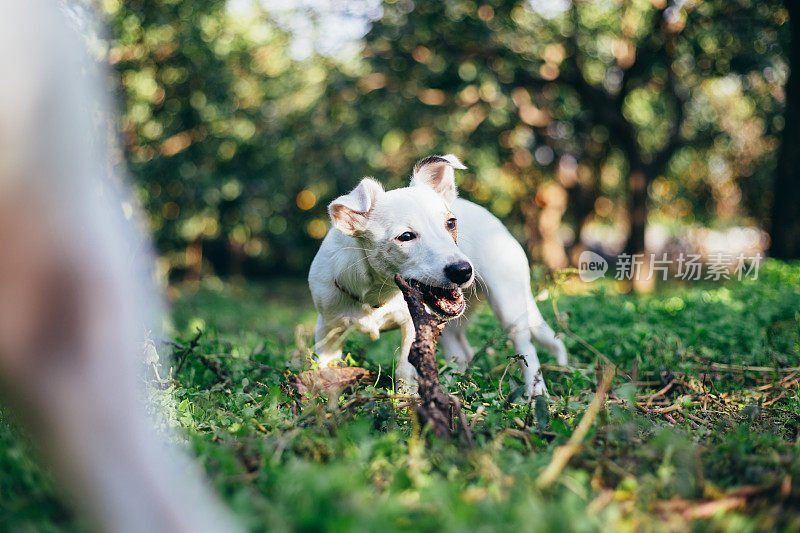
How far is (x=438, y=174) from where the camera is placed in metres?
3.76

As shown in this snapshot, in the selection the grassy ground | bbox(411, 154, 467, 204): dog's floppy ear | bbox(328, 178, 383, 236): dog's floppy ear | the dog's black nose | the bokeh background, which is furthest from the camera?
the bokeh background

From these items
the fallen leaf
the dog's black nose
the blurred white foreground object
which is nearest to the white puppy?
the dog's black nose

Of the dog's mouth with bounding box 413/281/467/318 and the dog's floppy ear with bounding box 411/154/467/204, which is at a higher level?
the dog's floppy ear with bounding box 411/154/467/204

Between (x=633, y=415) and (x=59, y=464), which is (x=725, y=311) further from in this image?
(x=59, y=464)

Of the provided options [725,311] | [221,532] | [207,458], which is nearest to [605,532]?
[221,532]

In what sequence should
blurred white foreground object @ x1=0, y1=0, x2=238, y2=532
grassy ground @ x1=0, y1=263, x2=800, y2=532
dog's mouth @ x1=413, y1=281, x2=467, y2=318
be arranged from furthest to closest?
dog's mouth @ x1=413, y1=281, x2=467, y2=318 → grassy ground @ x1=0, y1=263, x2=800, y2=532 → blurred white foreground object @ x1=0, y1=0, x2=238, y2=532

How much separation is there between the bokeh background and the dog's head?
7.90 metres

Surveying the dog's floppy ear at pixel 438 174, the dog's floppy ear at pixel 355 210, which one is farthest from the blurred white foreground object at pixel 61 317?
the dog's floppy ear at pixel 438 174

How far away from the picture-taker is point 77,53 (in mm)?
1755

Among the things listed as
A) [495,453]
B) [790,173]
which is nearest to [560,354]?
[495,453]

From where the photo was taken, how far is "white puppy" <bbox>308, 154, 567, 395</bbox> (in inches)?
122

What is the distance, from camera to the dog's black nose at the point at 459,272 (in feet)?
9.68

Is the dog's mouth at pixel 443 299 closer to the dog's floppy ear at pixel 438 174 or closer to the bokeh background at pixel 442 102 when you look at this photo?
the dog's floppy ear at pixel 438 174

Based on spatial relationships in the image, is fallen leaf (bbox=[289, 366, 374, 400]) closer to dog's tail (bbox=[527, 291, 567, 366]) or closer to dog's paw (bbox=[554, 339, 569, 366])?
dog's tail (bbox=[527, 291, 567, 366])
